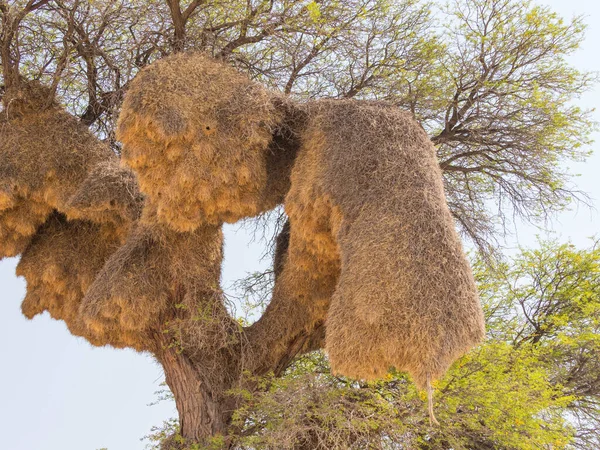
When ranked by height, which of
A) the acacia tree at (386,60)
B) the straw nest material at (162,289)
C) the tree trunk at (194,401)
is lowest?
the tree trunk at (194,401)

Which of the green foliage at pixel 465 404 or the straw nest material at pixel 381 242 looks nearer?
the straw nest material at pixel 381 242

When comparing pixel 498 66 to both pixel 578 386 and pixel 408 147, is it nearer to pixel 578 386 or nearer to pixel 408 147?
pixel 408 147

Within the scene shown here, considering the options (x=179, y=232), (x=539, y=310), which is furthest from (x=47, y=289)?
(x=539, y=310)

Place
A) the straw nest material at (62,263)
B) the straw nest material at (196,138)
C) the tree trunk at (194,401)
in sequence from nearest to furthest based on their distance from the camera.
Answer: the straw nest material at (196,138) < the tree trunk at (194,401) < the straw nest material at (62,263)

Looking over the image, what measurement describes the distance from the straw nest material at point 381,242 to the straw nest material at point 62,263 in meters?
3.76

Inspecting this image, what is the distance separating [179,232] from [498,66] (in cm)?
507

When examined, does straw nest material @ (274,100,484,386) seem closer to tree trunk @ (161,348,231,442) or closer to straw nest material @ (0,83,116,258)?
tree trunk @ (161,348,231,442)

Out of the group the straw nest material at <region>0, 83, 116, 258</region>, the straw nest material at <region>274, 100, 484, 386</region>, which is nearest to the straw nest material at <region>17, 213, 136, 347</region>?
the straw nest material at <region>0, 83, 116, 258</region>

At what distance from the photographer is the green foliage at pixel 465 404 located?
301 inches

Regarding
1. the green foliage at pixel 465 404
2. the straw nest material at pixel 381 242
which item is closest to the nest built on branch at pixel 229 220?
the straw nest material at pixel 381 242

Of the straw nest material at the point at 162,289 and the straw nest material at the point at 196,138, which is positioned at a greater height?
the straw nest material at the point at 196,138

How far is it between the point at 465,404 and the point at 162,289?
159 inches

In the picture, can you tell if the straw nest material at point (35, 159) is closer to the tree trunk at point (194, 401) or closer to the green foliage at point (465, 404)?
the tree trunk at point (194, 401)

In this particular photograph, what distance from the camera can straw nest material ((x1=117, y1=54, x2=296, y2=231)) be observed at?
758 cm
